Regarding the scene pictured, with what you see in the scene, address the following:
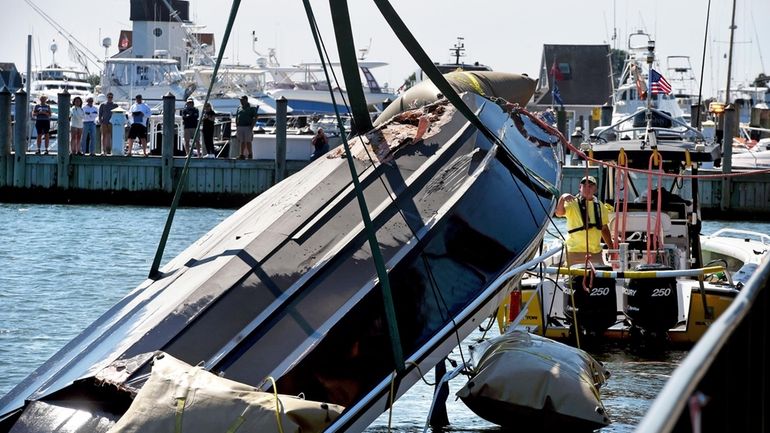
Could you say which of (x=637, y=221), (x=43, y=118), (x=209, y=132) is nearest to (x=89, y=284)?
(x=637, y=221)

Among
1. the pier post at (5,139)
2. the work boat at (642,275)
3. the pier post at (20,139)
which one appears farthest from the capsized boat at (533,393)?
the pier post at (5,139)

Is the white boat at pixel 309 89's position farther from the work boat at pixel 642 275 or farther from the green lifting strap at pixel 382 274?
the green lifting strap at pixel 382 274

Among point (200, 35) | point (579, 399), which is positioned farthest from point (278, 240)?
point (200, 35)

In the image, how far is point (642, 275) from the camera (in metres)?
12.9

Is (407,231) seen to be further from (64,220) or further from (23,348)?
(64,220)

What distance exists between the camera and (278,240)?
27.6 feet

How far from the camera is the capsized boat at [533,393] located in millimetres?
8883

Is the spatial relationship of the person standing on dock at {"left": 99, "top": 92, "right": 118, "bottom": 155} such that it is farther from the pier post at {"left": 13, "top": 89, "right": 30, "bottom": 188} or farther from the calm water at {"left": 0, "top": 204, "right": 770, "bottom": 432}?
the pier post at {"left": 13, "top": 89, "right": 30, "bottom": 188}

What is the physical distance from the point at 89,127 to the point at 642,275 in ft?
68.6

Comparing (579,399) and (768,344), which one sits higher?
(768,344)

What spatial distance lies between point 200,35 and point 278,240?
64627 mm

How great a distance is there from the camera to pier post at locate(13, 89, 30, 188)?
1179 inches

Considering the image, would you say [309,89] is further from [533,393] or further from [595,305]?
[533,393]

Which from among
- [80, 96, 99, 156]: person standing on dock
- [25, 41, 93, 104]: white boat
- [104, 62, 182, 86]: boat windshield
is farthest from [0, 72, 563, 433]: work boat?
[25, 41, 93, 104]: white boat
